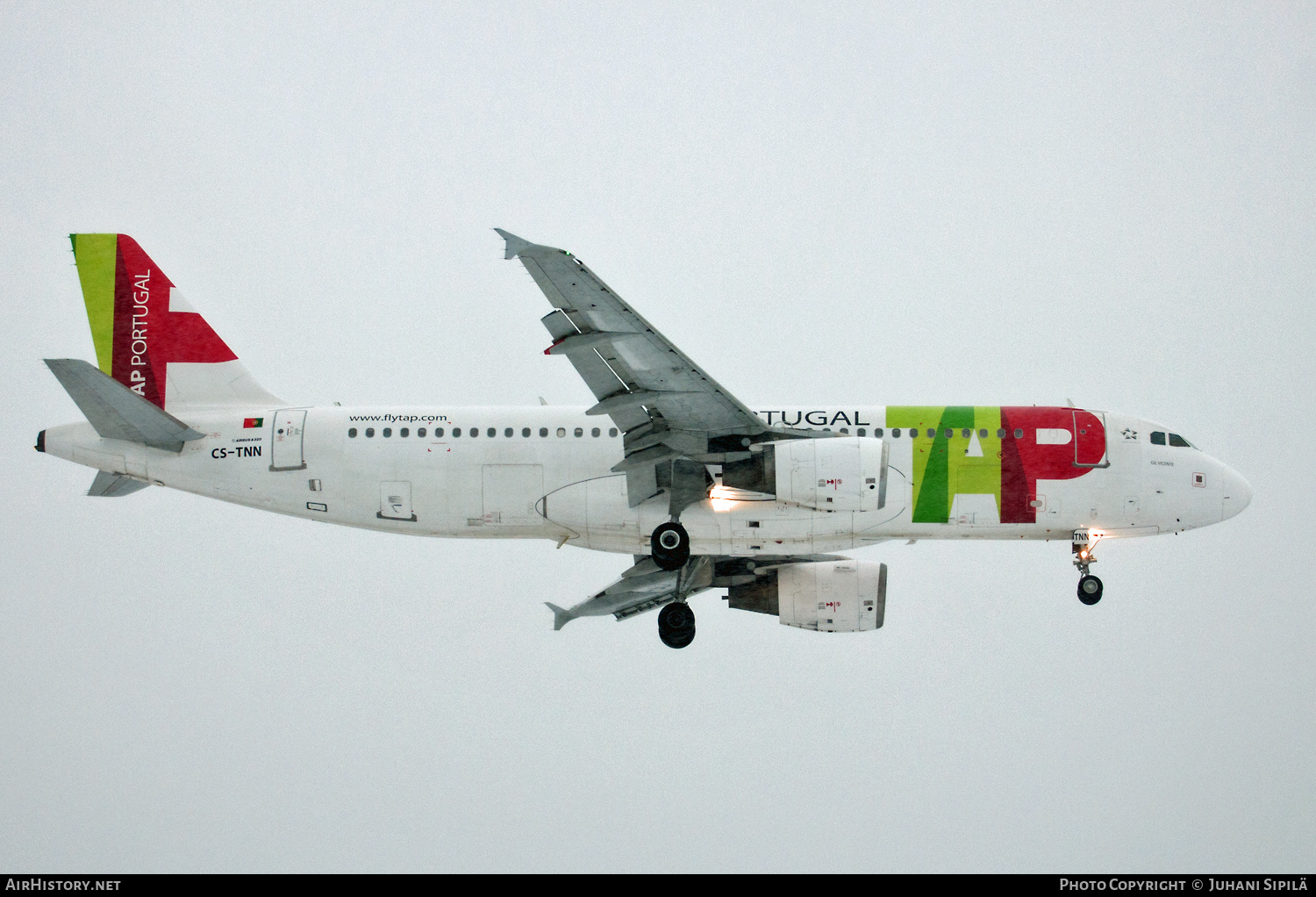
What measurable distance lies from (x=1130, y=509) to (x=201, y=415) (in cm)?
2236

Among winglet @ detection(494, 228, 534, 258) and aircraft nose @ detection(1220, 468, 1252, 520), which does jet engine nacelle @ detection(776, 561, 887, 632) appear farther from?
winglet @ detection(494, 228, 534, 258)

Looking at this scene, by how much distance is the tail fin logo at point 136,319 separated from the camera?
125 feet

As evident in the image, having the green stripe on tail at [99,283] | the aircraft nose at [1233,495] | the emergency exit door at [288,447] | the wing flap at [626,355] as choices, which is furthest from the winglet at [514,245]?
the aircraft nose at [1233,495]

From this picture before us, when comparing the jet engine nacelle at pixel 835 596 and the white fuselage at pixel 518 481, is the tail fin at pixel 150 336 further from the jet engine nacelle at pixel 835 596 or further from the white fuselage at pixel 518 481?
the jet engine nacelle at pixel 835 596

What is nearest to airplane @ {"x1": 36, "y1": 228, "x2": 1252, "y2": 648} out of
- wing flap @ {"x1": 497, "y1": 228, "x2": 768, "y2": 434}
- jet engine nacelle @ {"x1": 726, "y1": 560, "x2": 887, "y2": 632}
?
wing flap @ {"x1": 497, "y1": 228, "x2": 768, "y2": 434}

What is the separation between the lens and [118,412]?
35.3 m

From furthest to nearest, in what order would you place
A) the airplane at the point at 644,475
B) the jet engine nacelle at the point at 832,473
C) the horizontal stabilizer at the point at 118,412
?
the airplane at the point at 644,475 < the horizontal stabilizer at the point at 118,412 < the jet engine nacelle at the point at 832,473

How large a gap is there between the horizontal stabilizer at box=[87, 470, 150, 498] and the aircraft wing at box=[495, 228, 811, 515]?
12.0 meters

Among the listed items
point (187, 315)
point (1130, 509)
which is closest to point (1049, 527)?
point (1130, 509)

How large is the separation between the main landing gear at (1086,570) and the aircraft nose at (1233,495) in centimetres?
310

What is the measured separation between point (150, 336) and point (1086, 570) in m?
23.9

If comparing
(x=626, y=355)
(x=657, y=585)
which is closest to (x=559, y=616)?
(x=657, y=585)

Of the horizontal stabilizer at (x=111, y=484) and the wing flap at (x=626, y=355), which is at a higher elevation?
the wing flap at (x=626, y=355)

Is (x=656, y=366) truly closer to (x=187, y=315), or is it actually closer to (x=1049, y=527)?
(x=1049, y=527)
